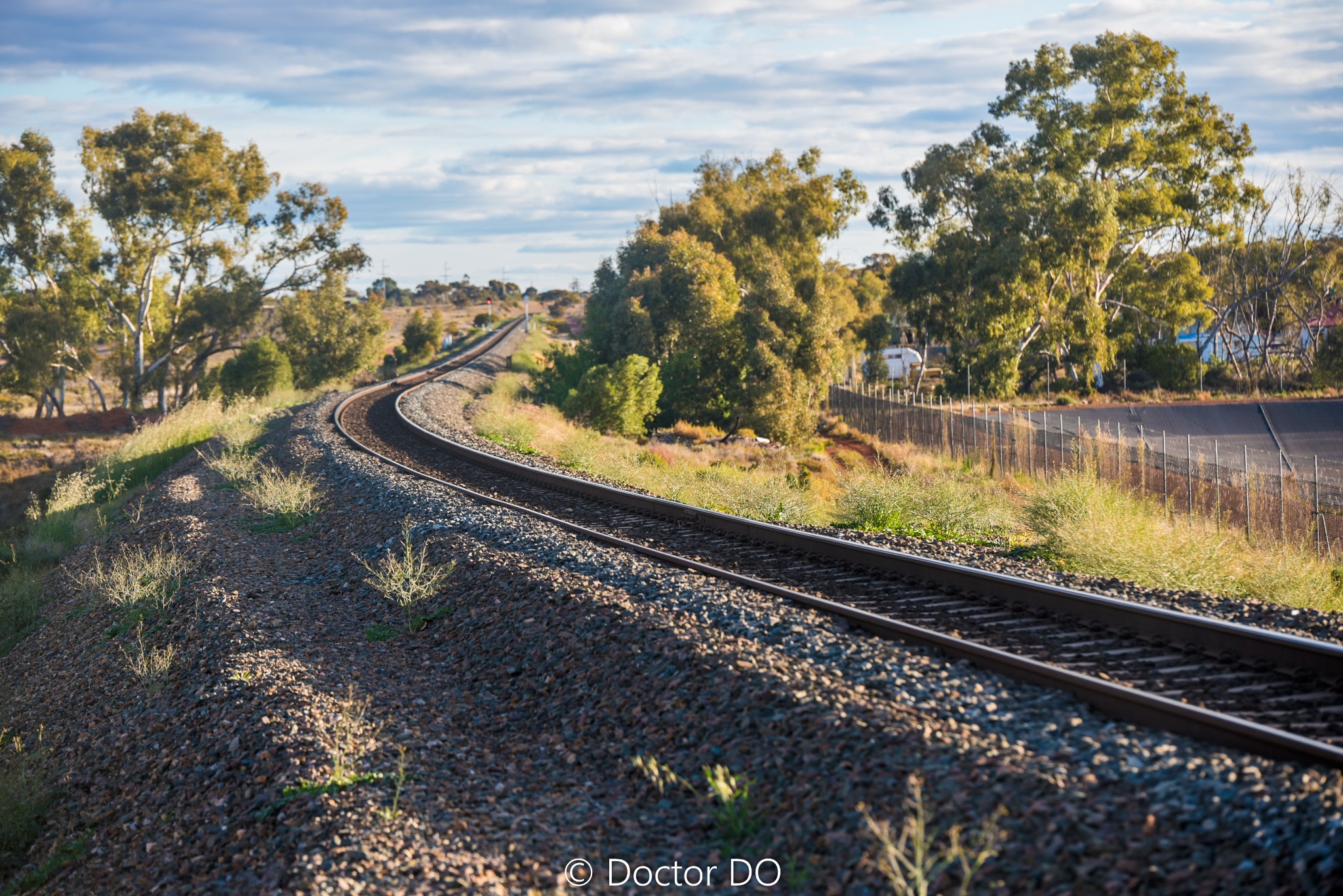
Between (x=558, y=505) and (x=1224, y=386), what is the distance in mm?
49451

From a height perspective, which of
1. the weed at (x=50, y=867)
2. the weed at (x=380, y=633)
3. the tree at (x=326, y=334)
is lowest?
the weed at (x=50, y=867)

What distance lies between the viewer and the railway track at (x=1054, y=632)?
17.6 ft

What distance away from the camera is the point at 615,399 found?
34.2m

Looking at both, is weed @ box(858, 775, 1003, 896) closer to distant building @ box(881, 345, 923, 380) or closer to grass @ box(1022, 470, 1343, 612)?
grass @ box(1022, 470, 1343, 612)

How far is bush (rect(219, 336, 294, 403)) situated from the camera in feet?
161

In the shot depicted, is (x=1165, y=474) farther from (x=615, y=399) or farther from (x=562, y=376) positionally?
(x=562, y=376)

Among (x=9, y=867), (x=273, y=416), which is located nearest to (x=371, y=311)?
(x=273, y=416)

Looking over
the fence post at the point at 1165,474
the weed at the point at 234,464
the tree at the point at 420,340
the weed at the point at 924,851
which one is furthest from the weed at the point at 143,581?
the tree at the point at 420,340

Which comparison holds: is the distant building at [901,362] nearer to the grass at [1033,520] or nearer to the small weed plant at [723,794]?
the grass at [1033,520]

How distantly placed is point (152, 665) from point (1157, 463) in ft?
67.4

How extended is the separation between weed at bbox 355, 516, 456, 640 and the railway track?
6.34 ft

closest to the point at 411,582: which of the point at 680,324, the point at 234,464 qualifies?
the point at 234,464

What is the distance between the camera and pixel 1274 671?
6215 mm

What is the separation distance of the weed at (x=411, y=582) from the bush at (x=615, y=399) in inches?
903
